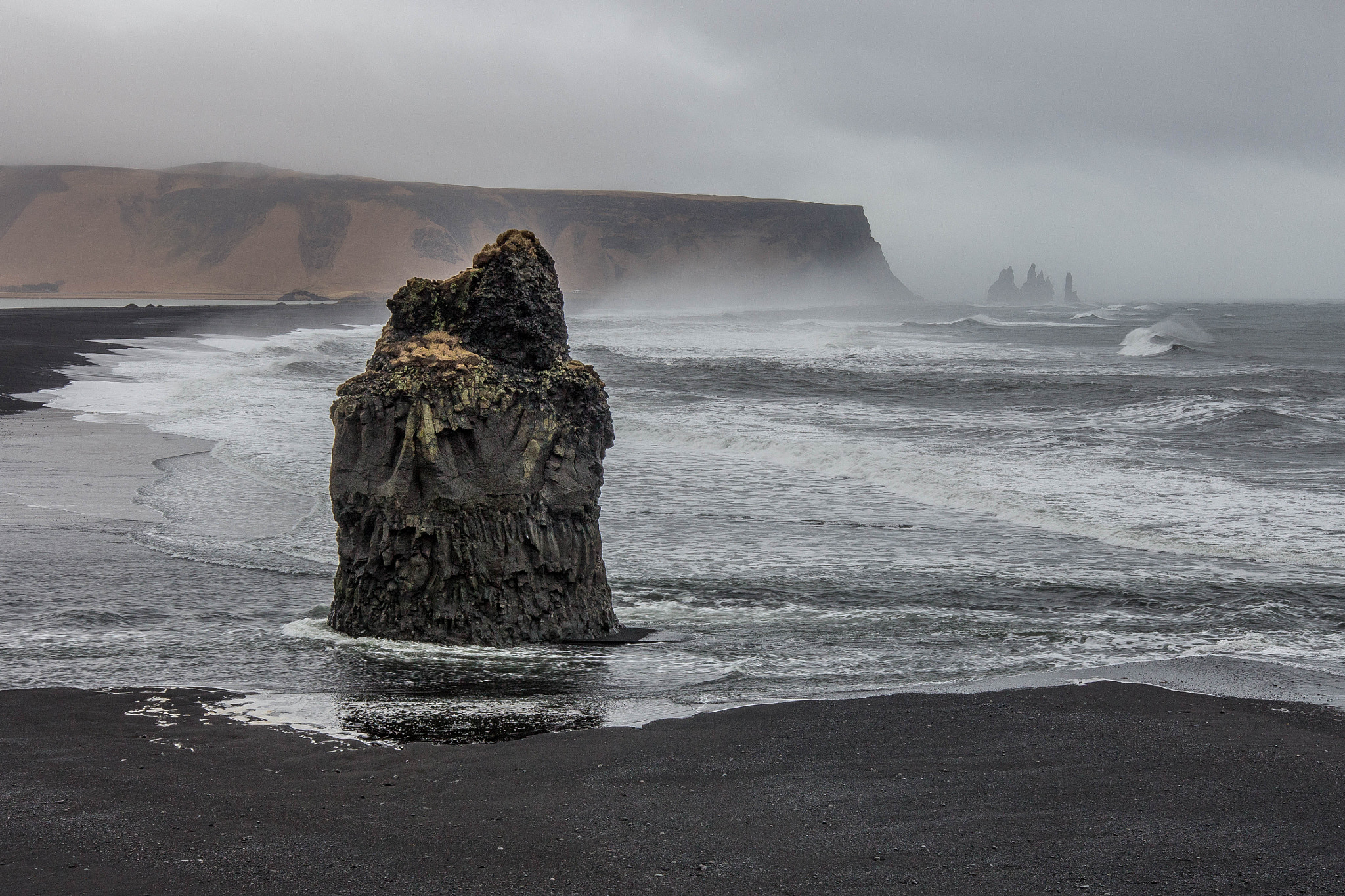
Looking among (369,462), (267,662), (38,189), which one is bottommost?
(267,662)

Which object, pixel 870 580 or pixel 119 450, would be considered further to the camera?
pixel 119 450

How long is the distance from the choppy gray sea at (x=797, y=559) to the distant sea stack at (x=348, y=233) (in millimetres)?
107666

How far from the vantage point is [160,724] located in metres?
3.96

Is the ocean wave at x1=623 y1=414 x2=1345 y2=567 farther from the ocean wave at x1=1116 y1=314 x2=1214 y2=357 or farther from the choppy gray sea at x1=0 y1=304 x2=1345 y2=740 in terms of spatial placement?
the ocean wave at x1=1116 y1=314 x2=1214 y2=357

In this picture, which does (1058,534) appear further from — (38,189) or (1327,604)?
(38,189)

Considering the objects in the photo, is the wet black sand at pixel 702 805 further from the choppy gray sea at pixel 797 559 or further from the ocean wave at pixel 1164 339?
the ocean wave at pixel 1164 339

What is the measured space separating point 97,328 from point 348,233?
10066 cm

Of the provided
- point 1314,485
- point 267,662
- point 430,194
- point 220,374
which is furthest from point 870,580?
point 430,194

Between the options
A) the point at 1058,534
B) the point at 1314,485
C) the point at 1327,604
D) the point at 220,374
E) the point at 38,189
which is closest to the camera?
the point at 1327,604

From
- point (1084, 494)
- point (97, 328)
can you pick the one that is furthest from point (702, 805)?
point (97, 328)

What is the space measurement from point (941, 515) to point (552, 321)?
480 centimetres

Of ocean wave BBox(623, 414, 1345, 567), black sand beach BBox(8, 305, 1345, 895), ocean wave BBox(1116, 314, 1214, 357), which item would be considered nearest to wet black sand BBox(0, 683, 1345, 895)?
black sand beach BBox(8, 305, 1345, 895)

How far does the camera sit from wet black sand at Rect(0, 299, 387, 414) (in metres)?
20.8

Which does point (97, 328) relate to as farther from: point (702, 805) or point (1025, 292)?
point (1025, 292)
